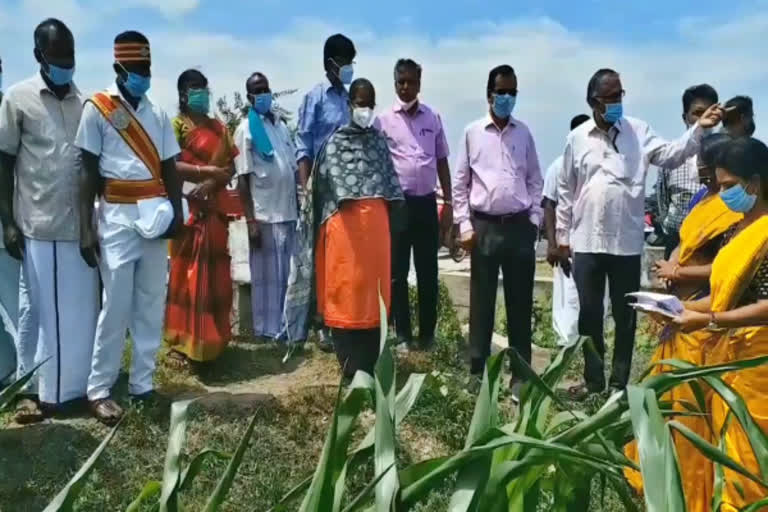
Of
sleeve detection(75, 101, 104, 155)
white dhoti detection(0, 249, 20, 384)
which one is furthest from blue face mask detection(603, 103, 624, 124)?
white dhoti detection(0, 249, 20, 384)

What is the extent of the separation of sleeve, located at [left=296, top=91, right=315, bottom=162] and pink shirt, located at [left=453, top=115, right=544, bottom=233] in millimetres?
1073

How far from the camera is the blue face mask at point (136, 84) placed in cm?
421

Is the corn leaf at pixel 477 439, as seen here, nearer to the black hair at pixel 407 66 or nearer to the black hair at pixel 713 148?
the black hair at pixel 713 148

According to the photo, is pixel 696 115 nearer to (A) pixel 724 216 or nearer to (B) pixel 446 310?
(A) pixel 724 216

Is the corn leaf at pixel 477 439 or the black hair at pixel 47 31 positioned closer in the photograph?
the corn leaf at pixel 477 439

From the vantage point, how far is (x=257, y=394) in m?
4.96

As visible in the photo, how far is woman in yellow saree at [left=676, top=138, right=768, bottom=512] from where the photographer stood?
320 centimetres

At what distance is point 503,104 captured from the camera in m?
5.18

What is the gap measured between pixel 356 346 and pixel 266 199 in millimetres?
1477

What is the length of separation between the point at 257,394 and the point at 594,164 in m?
2.24

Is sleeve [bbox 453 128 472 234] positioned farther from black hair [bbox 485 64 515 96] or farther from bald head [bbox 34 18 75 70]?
bald head [bbox 34 18 75 70]

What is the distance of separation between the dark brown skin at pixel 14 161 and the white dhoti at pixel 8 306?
436mm

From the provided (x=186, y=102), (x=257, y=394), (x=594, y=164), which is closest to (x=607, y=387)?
(x=594, y=164)

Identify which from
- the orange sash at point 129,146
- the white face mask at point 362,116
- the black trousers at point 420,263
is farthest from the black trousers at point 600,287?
the orange sash at point 129,146
